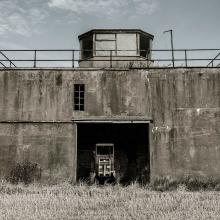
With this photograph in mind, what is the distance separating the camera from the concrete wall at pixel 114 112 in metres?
17.8

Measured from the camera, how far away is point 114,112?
18.2 meters

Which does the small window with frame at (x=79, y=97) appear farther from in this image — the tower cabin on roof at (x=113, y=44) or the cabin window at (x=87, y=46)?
the cabin window at (x=87, y=46)

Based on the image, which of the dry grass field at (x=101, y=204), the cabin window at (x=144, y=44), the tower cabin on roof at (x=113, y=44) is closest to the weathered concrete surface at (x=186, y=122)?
the dry grass field at (x=101, y=204)

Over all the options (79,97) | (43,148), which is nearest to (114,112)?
(79,97)

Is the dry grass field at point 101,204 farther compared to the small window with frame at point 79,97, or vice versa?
the small window with frame at point 79,97

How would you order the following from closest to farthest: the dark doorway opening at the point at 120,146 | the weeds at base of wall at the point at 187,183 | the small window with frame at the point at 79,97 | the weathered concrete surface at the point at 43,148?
the weeds at base of wall at the point at 187,183
the weathered concrete surface at the point at 43,148
the small window with frame at the point at 79,97
the dark doorway opening at the point at 120,146

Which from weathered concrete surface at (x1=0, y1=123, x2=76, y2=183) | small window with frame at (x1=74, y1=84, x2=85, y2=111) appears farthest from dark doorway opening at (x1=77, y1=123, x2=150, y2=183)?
weathered concrete surface at (x1=0, y1=123, x2=76, y2=183)

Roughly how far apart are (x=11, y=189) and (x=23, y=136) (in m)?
2.77

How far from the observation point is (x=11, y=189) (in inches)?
631

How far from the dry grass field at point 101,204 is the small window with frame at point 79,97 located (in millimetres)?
4028

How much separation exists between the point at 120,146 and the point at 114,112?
378 centimetres

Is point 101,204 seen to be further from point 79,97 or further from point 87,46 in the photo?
point 87,46

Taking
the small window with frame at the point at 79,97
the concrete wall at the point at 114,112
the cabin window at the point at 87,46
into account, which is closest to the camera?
the concrete wall at the point at 114,112

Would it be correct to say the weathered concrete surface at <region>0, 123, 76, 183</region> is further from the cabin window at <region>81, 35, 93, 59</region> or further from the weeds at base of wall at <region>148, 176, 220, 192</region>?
the cabin window at <region>81, 35, 93, 59</region>
